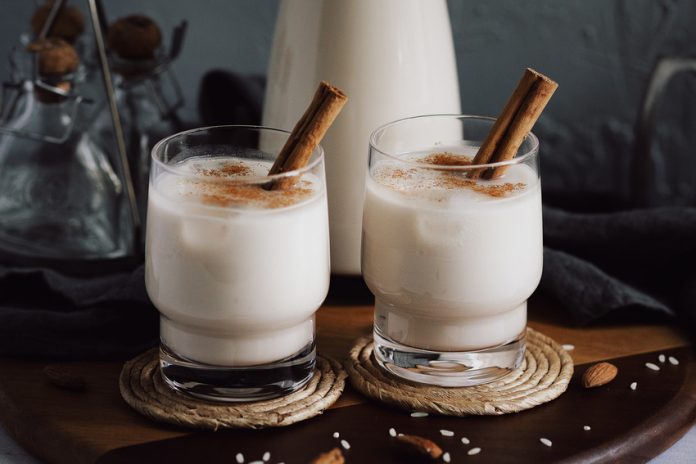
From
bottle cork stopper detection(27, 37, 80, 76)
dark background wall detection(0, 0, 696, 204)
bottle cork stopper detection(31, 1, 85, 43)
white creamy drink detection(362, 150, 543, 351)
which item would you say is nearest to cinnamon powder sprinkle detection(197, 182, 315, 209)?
white creamy drink detection(362, 150, 543, 351)

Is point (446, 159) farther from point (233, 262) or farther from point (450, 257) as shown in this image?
point (233, 262)

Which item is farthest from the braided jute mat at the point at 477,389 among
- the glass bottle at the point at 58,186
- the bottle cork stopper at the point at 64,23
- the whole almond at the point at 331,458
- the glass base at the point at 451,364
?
the bottle cork stopper at the point at 64,23

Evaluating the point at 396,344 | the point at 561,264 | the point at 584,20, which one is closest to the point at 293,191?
A: the point at 396,344

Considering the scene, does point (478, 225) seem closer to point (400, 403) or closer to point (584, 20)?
point (400, 403)

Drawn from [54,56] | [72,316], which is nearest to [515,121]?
[72,316]

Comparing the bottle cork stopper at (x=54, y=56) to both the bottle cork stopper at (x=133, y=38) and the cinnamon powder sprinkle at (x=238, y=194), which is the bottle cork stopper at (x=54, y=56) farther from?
the cinnamon powder sprinkle at (x=238, y=194)

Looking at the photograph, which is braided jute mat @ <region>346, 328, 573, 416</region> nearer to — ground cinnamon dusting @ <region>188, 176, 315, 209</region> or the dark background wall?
ground cinnamon dusting @ <region>188, 176, 315, 209</region>
